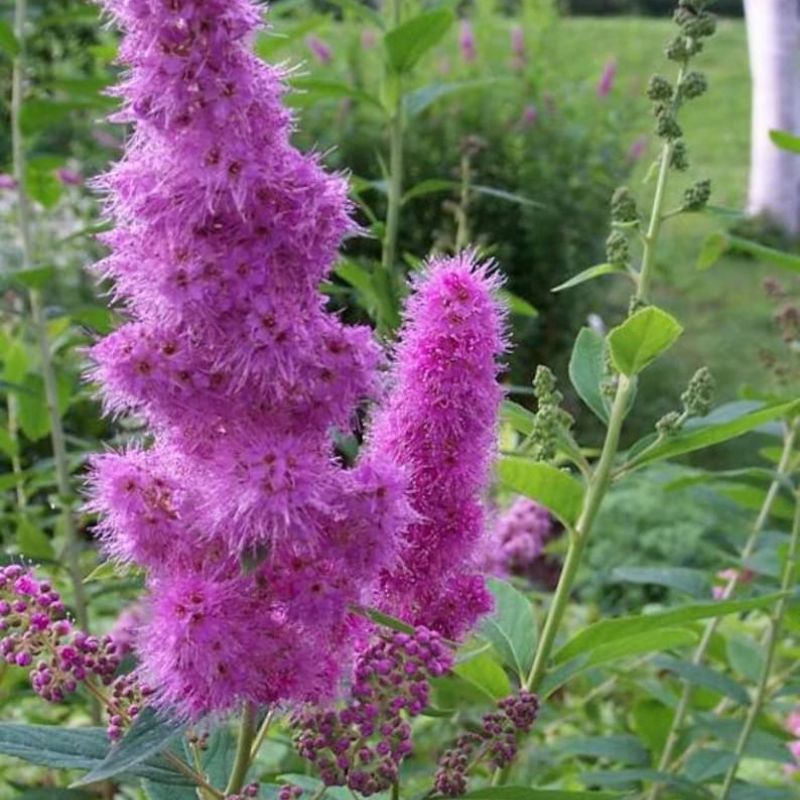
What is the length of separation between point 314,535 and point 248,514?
51mm

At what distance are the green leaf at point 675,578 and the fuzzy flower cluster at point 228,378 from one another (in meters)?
1.13

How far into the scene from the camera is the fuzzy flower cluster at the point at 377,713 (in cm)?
116

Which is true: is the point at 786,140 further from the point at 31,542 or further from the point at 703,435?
the point at 31,542

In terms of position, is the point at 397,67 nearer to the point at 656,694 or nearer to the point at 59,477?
the point at 59,477

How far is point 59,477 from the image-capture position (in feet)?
8.31

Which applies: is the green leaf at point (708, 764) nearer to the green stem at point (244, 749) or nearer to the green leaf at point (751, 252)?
the green leaf at point (751, 252)

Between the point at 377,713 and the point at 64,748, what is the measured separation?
26 centimetres

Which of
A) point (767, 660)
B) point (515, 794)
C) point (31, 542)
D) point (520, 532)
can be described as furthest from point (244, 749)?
point (520, 532)

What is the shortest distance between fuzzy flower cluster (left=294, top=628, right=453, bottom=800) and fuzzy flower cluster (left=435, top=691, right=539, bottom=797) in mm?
61

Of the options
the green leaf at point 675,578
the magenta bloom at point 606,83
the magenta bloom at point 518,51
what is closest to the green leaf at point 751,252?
the green leaf at point 675,578

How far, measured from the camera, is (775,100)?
10234 mm

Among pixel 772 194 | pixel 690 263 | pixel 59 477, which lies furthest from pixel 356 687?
pixel 772 194

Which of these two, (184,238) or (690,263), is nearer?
(184,238)

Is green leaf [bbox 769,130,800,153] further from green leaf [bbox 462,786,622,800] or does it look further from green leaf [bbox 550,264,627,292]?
green leaf [bbox 462,786,622,800]
